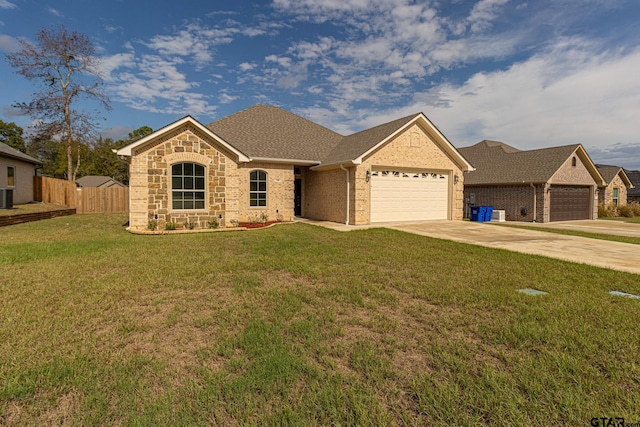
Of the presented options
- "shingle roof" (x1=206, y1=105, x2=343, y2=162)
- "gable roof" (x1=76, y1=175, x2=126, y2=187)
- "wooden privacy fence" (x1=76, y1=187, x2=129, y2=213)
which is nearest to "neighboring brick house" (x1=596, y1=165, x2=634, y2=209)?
"shingle roof" (x1=206, y1=105, x2=343, y2=162)

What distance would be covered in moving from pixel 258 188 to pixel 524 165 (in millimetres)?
18033

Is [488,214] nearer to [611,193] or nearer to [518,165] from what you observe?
[518,165]

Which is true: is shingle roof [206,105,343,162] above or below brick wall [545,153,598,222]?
above

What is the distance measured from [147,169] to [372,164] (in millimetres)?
10037

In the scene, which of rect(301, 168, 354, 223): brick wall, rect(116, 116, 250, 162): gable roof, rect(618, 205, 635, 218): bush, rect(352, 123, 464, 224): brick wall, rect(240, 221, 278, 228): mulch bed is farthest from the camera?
rect(618, 205, 635, 218): bush

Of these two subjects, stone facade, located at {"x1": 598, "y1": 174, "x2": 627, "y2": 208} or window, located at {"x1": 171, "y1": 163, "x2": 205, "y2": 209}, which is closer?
window, located at {"x1": 171, "y1": 163, "x2": 205, "y2": 209}

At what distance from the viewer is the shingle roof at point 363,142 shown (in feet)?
51.0

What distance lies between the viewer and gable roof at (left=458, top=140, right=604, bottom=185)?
65.8 ft

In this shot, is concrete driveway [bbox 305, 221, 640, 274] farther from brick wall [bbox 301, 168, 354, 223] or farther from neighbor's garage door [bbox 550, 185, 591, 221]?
neighbor's garage door [bbox 550, 185, 591, 221]

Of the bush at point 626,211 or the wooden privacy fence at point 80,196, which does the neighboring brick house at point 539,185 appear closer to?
the bush at point 626,211

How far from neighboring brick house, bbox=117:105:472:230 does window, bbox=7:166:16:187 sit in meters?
13.6

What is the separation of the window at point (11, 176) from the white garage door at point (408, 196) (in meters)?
22.9

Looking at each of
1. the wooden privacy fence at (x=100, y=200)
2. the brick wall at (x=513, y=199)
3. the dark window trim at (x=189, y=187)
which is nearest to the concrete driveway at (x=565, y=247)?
the brick wall at (x=513, y=199)

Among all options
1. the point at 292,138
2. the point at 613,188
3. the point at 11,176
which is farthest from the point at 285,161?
the point at 613,188
